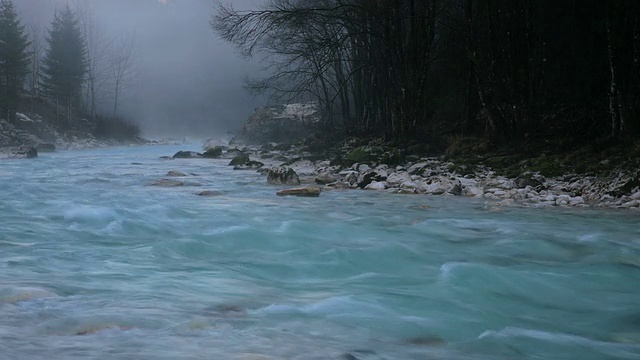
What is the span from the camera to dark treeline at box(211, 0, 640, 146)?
442 inches

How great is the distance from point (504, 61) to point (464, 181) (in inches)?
174

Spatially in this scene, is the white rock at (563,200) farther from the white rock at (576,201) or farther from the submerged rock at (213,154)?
the submerged rock at (213,154)

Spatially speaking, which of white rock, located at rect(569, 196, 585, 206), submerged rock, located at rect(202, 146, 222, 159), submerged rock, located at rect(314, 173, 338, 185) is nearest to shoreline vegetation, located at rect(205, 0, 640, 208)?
white rock, located at rect(569, 196, 585, 206)

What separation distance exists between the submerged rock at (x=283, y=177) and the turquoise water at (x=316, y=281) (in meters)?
3.65

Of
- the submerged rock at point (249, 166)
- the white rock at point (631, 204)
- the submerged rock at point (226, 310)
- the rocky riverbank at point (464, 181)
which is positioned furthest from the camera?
the submerged rock at point (249, 166)

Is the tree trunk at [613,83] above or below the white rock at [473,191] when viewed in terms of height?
above

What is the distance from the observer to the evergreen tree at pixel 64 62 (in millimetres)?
46312

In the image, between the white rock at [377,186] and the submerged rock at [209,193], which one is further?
the white rock at [377,186]

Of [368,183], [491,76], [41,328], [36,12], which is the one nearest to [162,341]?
[41,328]

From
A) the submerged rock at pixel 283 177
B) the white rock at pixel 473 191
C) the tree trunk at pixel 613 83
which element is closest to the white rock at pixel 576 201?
the white rock at pixel 473 191

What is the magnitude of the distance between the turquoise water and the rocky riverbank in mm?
743

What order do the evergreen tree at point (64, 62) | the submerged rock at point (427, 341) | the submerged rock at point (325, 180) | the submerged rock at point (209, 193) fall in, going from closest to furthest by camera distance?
the submerged rock at point (427, 341)
the submerged rock at point (209, 193)
the submerged rock at point (325, 180)
the evergreen tree at point (64, 62)

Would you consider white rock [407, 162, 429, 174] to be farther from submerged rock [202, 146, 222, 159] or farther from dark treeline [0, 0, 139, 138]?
dark treeline [0, 0, 139, 138]

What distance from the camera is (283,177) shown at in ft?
42.6
